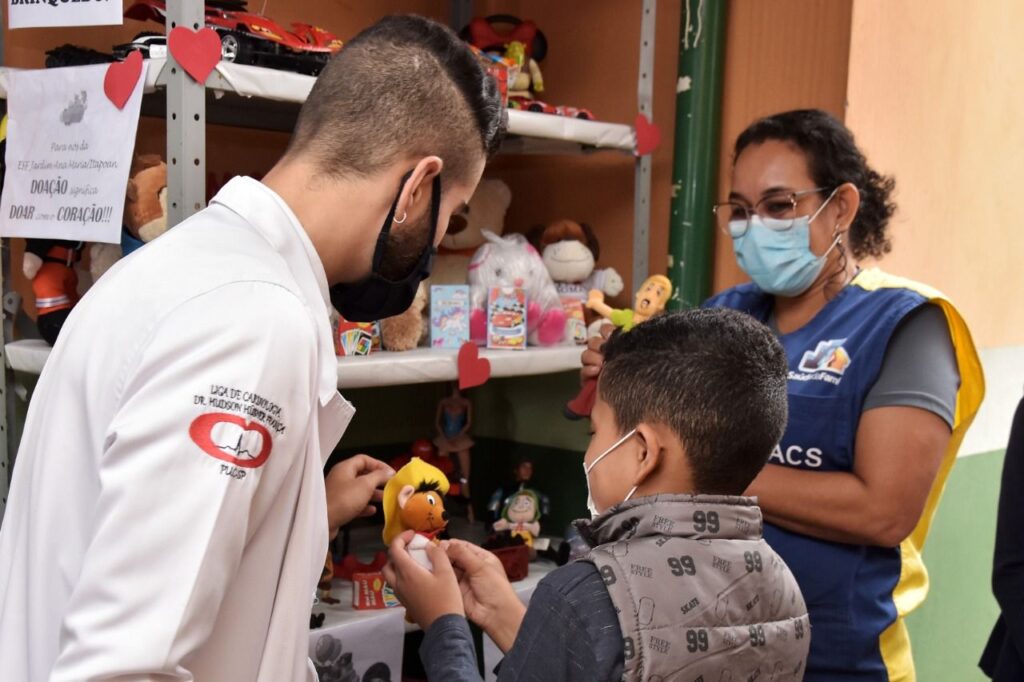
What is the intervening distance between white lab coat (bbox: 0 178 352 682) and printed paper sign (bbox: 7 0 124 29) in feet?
1.79

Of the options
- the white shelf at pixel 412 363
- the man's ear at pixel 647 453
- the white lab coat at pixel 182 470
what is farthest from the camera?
the white shelf at pixel 412 363

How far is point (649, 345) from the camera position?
114cm

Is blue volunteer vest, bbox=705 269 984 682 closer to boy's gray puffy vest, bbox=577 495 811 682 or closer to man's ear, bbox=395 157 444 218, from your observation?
boy's gray puffy vest, bbox=577 495 811 682

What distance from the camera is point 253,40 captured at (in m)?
1.57

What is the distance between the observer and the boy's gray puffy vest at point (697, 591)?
3.27 ft

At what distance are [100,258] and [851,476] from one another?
1352mm

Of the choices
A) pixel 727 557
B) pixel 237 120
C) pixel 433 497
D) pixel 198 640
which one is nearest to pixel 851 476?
pixel 727 557

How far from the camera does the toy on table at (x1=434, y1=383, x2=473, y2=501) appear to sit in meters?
2.42

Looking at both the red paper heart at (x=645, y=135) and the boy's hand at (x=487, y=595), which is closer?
the boy's hand at (x=487, y=595)

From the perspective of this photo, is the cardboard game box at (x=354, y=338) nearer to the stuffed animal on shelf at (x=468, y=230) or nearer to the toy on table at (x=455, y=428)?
the stuffed animal on shelf at (x=468, y=230)

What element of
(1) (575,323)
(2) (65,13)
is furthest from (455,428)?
(2) (65,13)

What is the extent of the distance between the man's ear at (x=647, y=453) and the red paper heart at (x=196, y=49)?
2.84 ft

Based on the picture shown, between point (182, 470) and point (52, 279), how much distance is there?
3.31ft

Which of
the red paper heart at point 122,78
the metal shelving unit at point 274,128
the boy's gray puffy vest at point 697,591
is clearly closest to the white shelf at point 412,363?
the metal shelving unit at point 274,128
